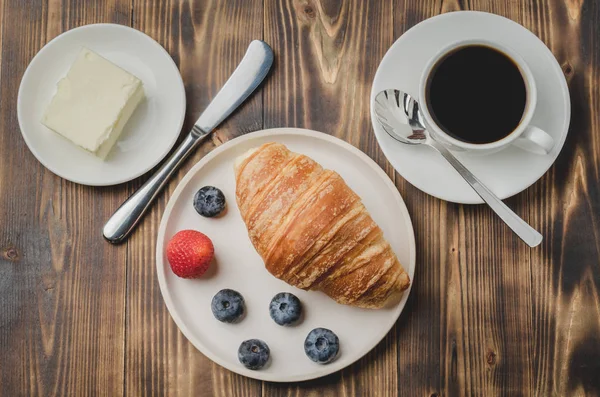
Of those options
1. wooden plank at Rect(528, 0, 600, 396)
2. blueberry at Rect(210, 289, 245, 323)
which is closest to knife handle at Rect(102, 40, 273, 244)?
blueberry at Rect(210, 289, 245, 323)

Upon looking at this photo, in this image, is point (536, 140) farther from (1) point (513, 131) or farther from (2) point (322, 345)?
(2) point (322, 345)

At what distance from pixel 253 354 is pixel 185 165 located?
473 mm

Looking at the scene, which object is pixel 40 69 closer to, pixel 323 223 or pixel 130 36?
pixel 130 36

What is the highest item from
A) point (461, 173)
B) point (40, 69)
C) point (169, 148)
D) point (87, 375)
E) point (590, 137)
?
point (590, 137)

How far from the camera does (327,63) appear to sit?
143 centimetres

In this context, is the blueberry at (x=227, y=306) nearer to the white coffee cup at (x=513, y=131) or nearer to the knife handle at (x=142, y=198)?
the knife handle at (x=142, y=198)

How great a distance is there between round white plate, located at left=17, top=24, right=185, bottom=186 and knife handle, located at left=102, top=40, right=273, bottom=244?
0.12 feet

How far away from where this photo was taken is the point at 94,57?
1363mm

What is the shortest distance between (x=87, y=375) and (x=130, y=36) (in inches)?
32.6

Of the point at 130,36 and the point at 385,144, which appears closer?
the point at 385,144

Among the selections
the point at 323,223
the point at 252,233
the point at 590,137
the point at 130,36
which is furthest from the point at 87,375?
the point at 590,137

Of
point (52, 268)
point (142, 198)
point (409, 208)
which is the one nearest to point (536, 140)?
point (409, 208)

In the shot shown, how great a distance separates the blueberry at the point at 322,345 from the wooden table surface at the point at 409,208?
116 mm

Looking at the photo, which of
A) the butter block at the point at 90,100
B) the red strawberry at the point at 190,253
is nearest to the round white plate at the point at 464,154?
the red strawberry at the point at 190,253
